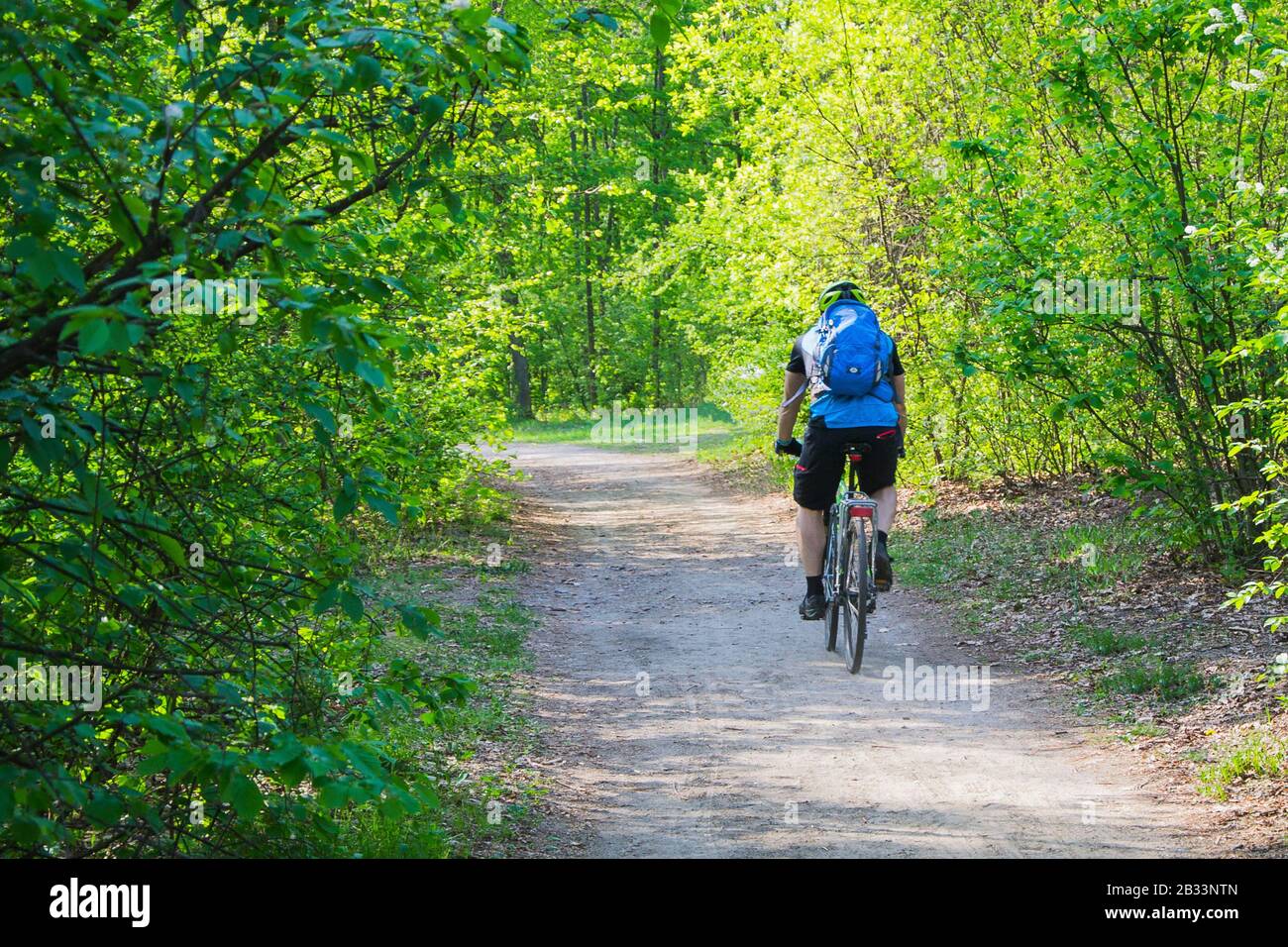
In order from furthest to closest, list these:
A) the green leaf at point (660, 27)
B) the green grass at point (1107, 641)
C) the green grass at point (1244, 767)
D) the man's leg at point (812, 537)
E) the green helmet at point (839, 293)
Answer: the man's leg at point (812, 537), the green helmet at point (839, 293), the green grass at point (1107, 641), the green grass at point (1244, 767), the green leaf at point (660, 27)

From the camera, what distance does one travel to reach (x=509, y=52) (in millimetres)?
4031

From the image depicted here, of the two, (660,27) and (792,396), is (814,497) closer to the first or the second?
(792,396)

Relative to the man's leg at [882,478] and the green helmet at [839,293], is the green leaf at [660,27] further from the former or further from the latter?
the man's leg at [882,478]

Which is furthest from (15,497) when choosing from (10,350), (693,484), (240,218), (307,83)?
(693,484)

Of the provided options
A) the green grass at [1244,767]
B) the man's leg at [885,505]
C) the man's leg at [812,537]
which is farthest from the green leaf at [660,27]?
the man's leg at [812,537]

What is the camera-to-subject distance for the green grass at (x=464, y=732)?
5328 mm

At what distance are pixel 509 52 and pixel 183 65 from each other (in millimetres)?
1180

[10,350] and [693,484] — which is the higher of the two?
[10,350]

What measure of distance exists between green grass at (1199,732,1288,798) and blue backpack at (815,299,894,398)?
3239 millimetres

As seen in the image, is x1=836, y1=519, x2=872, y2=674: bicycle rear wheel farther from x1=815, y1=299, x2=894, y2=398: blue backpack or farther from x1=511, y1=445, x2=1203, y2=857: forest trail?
x1=815, y1=299, x2=894, y2=398: blue backpack

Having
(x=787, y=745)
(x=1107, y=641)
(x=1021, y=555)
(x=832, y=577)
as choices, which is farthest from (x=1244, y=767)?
(x=1021, y=555)

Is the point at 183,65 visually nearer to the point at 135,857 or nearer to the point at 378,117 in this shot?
the point at 378,117

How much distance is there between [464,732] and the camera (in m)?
7.18

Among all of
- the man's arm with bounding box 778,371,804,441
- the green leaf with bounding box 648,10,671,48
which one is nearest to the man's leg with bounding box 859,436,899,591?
the man's arm with bounding box 778,371,804,441
